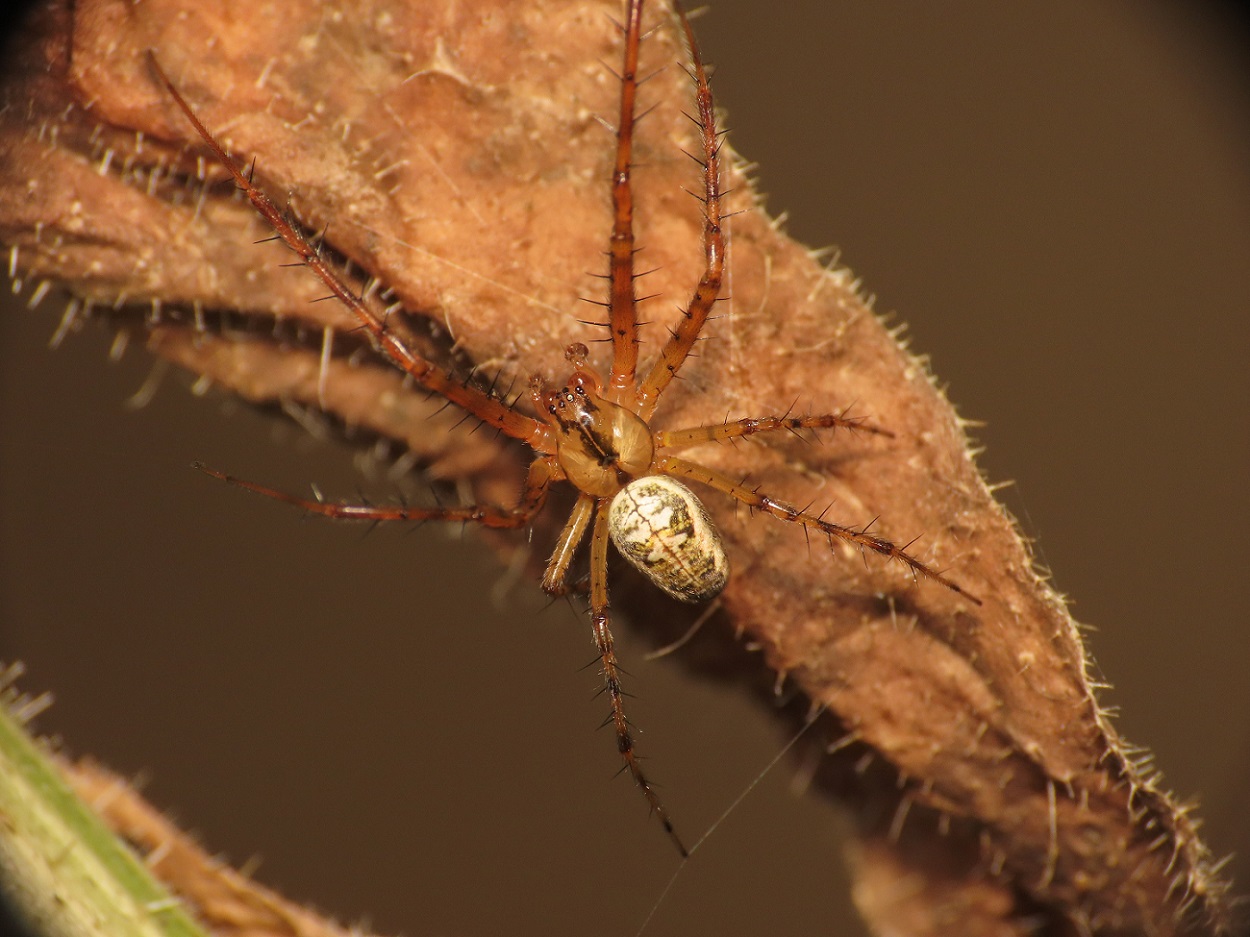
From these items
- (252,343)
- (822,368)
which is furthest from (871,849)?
(252,343)

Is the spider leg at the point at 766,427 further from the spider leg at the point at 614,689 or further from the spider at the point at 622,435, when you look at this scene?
the spider leg at the point at 614,689

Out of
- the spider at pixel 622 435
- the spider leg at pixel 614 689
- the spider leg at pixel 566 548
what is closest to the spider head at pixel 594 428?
the spider at pixel 622 435

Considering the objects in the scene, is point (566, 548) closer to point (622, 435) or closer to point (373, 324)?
point (622, 435)

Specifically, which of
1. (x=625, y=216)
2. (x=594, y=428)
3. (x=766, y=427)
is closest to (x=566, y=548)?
(x=594, y=428)

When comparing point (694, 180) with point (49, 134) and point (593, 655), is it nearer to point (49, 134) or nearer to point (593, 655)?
point (593, 655)

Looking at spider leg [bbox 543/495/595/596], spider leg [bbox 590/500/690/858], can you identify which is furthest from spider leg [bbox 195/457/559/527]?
spider leg [bbox 590/500/690/858]

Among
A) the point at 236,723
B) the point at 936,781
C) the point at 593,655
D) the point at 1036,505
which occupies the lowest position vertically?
the point at 236,723

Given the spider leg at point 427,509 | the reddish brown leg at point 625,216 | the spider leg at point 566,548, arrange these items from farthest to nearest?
the spider leg at point 566,548 < the spider leg at point 427,509 < the reddish brown leg at point 625,216
